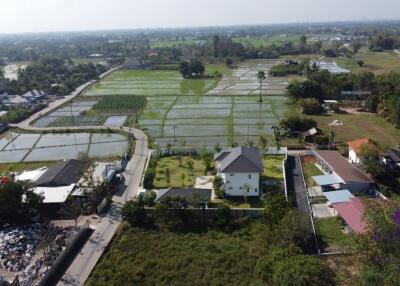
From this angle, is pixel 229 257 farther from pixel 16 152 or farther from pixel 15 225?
pixel 16 152

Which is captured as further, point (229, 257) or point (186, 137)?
point (186, 137)

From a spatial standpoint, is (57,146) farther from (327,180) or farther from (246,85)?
(246,85)

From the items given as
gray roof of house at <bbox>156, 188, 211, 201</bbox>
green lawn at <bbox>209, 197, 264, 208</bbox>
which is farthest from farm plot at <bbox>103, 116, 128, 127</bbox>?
green lawn at <bbox>209, 197, 264, 208</bbox>

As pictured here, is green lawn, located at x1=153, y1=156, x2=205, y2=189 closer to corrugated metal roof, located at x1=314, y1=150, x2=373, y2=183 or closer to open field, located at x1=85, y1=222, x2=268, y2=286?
open field, located at x1=85, y1=222, x2=268, y2=286

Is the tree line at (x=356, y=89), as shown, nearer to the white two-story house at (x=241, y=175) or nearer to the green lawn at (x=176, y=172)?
the green lawn at (x=176, y=172)

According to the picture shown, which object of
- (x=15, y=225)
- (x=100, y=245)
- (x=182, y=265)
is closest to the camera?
(x=182, y=265)

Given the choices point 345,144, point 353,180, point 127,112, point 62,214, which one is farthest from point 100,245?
point 127,112

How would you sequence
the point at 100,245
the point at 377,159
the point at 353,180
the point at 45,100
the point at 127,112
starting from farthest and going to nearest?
the point at 45,100, the point at 127,112, the point at 377,159, the point at 353,180, the point at 100,245

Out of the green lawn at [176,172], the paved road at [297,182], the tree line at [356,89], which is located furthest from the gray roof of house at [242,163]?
the tree line at [356,89]
